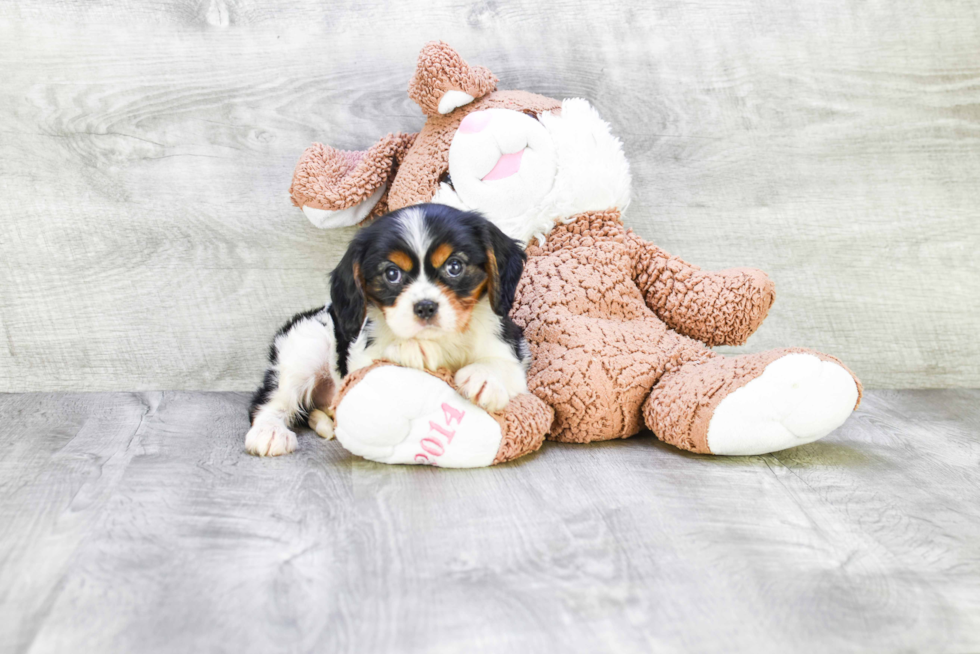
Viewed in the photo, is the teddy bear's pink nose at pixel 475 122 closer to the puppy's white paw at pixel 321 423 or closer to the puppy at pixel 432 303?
the puppy at pixel 432 303

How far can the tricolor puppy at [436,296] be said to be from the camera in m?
1.78

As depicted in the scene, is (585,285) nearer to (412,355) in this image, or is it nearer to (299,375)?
(412,355)

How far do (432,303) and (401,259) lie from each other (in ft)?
0.44

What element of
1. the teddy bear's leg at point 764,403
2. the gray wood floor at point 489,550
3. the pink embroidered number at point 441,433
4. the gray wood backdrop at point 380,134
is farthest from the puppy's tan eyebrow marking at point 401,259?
the gray wood backdrop at point 380,134

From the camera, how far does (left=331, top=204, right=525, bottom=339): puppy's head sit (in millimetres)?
1776

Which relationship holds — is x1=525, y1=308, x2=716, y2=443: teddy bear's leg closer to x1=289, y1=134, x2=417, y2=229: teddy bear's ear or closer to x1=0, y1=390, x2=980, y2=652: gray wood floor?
x1=0, y1=390, x2=980, y2=652: gray wood floor

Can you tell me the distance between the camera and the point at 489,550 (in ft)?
4.67

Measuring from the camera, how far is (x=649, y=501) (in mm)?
1656

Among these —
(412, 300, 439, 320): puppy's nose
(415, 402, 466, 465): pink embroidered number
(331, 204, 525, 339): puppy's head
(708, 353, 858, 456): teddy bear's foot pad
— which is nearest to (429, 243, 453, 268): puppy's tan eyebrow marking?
(331, 204, 525, 339): puppy's head

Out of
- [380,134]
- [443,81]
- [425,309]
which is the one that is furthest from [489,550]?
[380,134]

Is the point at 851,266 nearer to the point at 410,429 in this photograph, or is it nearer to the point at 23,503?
the point at 410,429

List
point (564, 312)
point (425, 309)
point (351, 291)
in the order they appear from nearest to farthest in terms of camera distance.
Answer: point (425, 309)
point (351, 291)
point (564, 312)

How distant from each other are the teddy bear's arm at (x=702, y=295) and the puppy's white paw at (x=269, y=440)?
3.58ft

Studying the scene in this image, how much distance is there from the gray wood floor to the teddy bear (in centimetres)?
10
